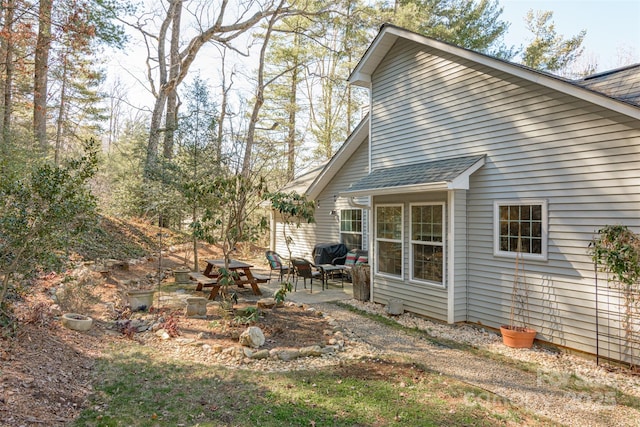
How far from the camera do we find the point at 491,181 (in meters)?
6.41

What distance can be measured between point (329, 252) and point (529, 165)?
7051 millimetres

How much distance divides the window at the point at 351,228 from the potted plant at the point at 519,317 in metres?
5.90

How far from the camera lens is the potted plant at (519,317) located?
562 cm

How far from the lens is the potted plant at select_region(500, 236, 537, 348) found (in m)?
5.62

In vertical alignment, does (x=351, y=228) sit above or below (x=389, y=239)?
above

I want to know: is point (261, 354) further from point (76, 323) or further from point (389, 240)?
point (389, 240)

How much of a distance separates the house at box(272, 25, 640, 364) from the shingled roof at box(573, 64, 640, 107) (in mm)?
28

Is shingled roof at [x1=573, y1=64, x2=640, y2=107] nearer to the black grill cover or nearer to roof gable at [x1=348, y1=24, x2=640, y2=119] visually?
roof gable at [x1=348, y1=24, x2=640, y2=119]

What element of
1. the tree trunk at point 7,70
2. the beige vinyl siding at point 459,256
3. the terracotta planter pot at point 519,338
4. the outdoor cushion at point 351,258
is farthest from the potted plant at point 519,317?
the tree trunk at point 7,70

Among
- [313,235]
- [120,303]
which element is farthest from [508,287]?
[313,235]

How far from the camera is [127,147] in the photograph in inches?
851

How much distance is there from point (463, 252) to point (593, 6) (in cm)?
942

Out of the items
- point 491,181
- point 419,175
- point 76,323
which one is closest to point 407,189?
point 419,175

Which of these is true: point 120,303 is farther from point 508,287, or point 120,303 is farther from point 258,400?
point 508,287
